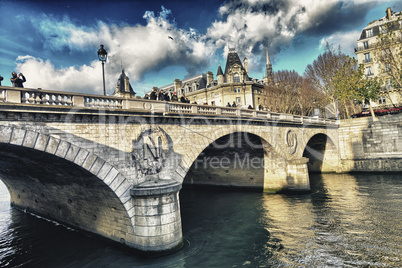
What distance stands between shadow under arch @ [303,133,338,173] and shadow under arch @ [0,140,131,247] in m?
28.1

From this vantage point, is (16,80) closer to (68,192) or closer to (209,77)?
(68,192)

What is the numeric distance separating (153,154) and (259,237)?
726 centimetres

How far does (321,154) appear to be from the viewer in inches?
1328

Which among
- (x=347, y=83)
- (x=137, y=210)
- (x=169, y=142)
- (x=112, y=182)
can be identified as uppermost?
(x=347, y=83)

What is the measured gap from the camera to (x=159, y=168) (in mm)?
12070

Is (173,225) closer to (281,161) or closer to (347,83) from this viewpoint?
(281,161)

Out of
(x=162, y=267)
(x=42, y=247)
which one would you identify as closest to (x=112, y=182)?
(x=162, y=267)

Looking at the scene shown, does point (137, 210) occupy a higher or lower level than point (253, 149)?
lower

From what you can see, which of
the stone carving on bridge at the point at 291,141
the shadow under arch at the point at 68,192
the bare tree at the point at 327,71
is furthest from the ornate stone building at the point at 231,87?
the shadow under arch at the point at 68,192

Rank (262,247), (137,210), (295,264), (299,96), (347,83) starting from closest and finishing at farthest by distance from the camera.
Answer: (295,264) < (137,210) < (262,247) < (347,83) < (299,96)

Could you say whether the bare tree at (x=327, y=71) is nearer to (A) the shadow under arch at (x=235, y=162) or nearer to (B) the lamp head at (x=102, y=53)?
(A) the shadow under arch at (x=235, y=162)

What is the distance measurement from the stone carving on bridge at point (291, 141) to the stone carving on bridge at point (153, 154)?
1458 centimetres

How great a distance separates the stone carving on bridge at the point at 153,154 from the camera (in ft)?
37.7

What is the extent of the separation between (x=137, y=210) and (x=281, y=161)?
15.8 metres
